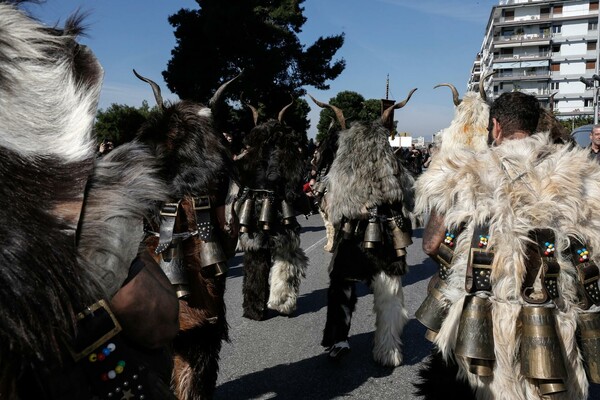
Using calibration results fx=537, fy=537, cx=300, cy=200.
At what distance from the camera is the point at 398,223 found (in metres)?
4.72

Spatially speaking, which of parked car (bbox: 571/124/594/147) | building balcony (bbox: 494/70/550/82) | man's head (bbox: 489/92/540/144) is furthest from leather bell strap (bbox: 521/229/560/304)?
building balcony (bbox: 494/70/550/82)

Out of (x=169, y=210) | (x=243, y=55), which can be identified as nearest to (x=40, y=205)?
(x=169, y=210)

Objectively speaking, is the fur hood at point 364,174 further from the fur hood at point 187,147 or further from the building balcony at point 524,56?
the building balcony at point 524,56

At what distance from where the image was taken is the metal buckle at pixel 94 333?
1.12 meters

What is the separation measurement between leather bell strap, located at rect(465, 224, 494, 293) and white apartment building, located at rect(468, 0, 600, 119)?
8545 centimetres

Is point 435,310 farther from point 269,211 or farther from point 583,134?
point 583,134

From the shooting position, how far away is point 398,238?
4684 mm

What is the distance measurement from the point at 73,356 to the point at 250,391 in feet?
11.2

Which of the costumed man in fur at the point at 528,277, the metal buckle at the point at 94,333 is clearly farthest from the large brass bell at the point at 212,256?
the metal buckle at the point at 94,333

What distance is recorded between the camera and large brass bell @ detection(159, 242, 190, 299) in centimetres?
284

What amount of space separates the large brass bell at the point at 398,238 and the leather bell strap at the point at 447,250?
2.14 metres

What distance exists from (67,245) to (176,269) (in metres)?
1.83

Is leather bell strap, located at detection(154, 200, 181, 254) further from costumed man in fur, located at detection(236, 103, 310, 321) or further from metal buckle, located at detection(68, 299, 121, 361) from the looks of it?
costumed man in fur, located at detection(236, 103, 310, 321)

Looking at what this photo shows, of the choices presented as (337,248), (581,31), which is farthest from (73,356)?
(581,31)
